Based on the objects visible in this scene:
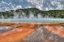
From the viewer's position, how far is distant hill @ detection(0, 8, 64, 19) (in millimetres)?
2811

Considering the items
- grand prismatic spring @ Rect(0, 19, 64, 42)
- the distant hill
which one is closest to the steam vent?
grand prismatic spring @ Rect(0, 19, 64, 42)

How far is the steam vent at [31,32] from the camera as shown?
2.44 m

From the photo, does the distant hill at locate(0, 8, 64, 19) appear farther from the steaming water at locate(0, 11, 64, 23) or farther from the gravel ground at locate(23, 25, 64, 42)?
the gravel ground at locate(23, 25, 64, 42)

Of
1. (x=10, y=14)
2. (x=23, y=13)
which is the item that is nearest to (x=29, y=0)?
(x=23, y=13)

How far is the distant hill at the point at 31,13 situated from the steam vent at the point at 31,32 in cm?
17

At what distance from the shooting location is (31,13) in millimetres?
2844

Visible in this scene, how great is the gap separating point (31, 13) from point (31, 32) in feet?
1.52

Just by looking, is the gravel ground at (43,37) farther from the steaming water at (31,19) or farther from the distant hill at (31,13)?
the distant hill at (31,13)

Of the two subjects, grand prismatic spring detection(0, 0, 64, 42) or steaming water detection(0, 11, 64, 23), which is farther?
steaming water detection(0, 11, 64, 23)

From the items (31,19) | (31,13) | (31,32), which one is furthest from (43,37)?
Answer: (31,13)

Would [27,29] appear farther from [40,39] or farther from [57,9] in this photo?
[57,9]

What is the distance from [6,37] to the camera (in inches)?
98.7

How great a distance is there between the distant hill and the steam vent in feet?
0.55

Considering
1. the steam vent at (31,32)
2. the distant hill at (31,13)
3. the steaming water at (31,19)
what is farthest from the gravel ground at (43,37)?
the distant hill at (31,13)
